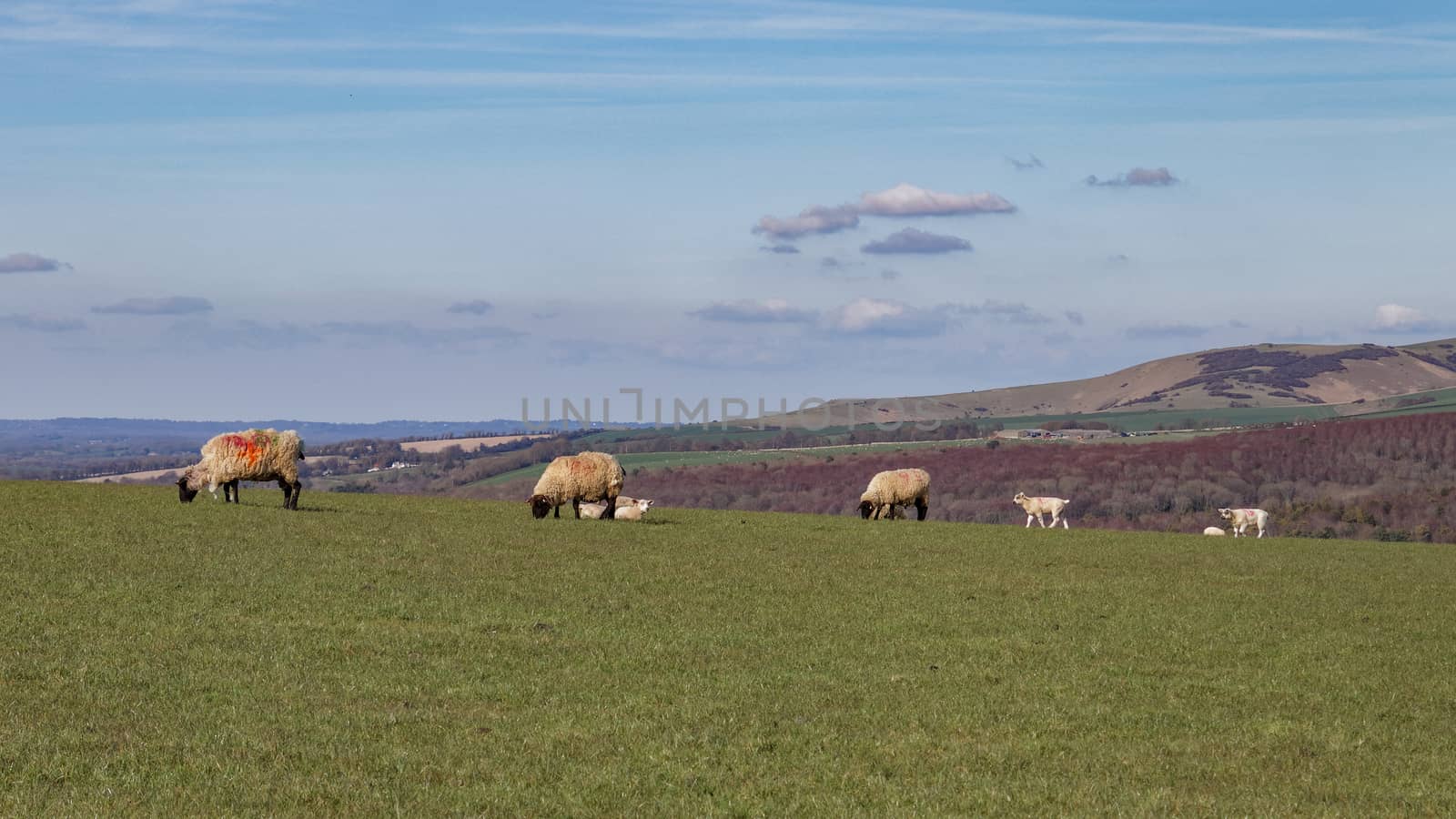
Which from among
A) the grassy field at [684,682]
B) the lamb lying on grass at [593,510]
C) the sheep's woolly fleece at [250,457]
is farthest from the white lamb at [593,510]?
the grassy field at [684,682]

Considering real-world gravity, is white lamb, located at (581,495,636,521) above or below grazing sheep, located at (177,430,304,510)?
below

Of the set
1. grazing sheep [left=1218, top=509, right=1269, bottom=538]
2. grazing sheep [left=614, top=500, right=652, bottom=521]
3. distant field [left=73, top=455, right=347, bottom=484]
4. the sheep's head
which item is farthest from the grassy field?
distant field [left=73, top=455, right=347, bottom=484]

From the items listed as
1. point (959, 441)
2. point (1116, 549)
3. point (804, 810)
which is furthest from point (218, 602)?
point (959, 441)

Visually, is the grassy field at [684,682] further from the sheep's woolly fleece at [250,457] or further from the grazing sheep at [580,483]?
the grazing sheep at [580,483]

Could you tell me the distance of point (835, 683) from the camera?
15664 millimetres

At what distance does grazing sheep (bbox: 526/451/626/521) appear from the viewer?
36.5 metres

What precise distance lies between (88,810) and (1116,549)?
27.3m

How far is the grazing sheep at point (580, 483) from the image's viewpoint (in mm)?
36500

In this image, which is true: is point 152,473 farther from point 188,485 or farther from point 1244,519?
point 1244,519

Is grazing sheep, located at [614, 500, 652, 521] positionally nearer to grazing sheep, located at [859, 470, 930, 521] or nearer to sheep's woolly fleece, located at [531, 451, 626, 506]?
sheep's woolly fleece, located at [531, 451, 626, 506]

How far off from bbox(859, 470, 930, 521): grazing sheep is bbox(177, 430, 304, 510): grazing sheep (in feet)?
59.8

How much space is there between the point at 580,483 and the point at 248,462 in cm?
849

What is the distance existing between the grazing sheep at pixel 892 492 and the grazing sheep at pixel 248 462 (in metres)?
18.2

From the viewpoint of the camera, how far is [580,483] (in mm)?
36531
